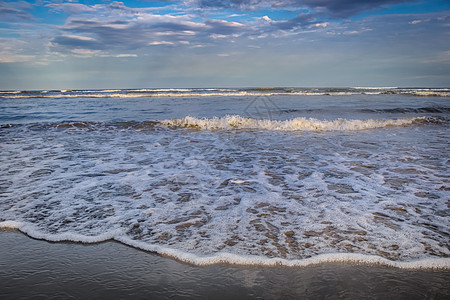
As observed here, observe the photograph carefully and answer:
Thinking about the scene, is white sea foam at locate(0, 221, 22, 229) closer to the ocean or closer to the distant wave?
the ocean

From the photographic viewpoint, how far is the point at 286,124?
404 inches

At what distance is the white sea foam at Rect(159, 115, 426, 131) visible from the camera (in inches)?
402

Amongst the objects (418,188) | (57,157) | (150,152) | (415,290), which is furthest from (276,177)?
(57,157)

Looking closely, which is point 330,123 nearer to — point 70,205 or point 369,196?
point 369,196

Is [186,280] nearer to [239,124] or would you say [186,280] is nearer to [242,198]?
[242,198]

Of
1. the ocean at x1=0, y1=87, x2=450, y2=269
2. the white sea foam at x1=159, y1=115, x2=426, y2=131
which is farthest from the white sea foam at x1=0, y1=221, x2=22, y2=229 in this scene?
the white sea foam at x1=159, y1=115, x2=426, y2=131

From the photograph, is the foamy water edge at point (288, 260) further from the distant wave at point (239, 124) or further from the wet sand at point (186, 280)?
the distant wave at point (239, 124)

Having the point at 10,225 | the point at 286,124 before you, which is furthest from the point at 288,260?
the point at 286,124

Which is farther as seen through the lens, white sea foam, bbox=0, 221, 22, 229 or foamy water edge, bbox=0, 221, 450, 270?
white sea foam, bbox=0, 221, 22, 229

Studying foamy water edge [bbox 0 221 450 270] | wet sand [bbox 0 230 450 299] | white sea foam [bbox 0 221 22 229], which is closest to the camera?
wet sand [bbox 0 230 450 299]

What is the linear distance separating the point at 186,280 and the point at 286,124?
346 inches

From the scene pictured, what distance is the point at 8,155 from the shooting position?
237 inches

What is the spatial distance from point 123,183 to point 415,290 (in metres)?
3.54

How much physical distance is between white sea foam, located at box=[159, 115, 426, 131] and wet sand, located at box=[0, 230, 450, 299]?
8.18 metres
